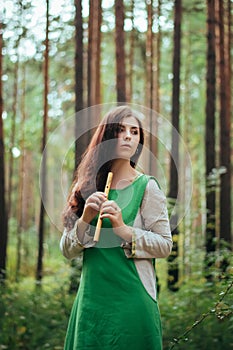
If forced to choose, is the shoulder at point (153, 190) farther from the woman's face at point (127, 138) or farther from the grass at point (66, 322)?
the grass at point (66, 322)

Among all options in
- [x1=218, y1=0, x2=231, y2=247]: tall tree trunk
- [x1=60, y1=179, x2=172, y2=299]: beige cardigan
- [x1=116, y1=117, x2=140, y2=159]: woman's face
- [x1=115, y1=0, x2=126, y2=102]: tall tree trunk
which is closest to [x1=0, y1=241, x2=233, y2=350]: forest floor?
[x1=218, y1=0, x2=231, y2=247]: tall tree trunk

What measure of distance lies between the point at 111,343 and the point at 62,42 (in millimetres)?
11384

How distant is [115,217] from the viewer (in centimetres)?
283

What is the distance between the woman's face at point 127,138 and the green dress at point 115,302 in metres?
0.16

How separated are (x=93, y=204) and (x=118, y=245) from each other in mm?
247

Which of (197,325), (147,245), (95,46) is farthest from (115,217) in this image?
(95,46)

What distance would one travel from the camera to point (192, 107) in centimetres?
2105

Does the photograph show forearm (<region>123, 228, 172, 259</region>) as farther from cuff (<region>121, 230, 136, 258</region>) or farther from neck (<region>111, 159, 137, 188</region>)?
neck (<region>111, 159, 137, 188</region>)

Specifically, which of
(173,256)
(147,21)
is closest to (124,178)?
(173,256)

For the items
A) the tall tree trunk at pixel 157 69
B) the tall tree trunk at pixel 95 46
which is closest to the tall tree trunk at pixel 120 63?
the tall tree trunk at pixel 95 46

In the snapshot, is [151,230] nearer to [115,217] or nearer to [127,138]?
[115,217]

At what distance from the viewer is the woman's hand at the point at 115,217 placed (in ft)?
9.27

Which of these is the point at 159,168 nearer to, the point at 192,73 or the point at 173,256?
the point at 173,256

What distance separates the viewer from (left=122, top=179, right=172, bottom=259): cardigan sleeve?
9.62 ft
